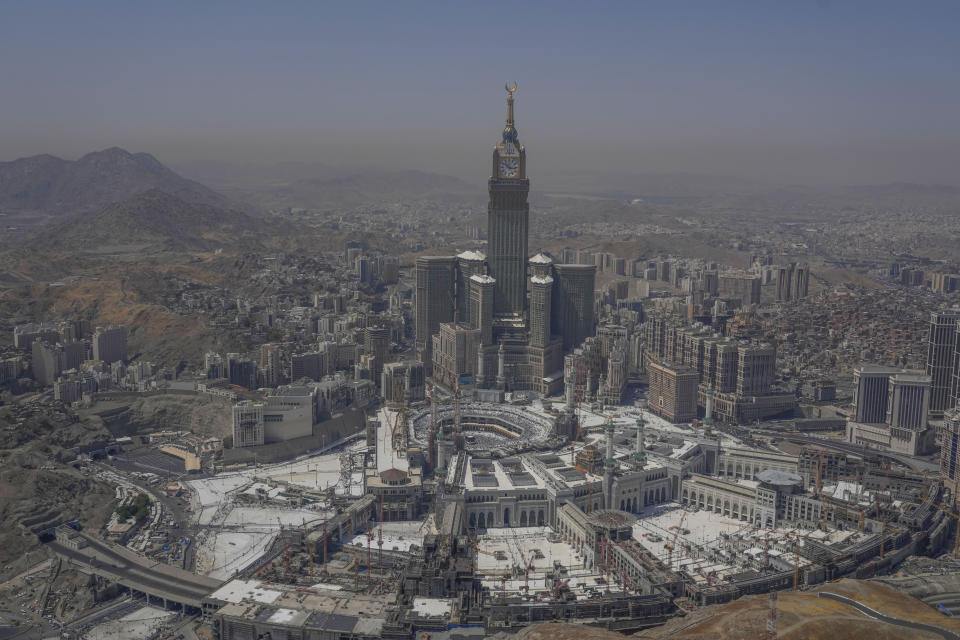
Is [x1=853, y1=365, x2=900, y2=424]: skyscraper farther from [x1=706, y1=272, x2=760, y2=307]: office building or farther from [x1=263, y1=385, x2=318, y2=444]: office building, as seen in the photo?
[x1=706, y1=272, x2=760, y2=307]: office building

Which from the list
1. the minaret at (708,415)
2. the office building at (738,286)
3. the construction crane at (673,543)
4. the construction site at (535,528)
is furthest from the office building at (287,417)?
the office building at (738,286)

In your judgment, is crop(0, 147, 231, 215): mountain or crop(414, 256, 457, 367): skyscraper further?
crop(0, 147, 231, 215): mountain

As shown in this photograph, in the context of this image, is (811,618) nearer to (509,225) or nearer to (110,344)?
(509,225)

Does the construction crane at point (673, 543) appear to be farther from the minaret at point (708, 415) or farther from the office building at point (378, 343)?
the office building at point (378, 343)

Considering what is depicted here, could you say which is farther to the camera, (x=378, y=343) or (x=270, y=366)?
(x=378, y=343)

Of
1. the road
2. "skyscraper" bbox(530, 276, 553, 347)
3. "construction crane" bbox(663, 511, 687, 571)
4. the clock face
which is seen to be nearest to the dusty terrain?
the road

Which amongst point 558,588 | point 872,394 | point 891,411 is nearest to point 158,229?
point 872,394
